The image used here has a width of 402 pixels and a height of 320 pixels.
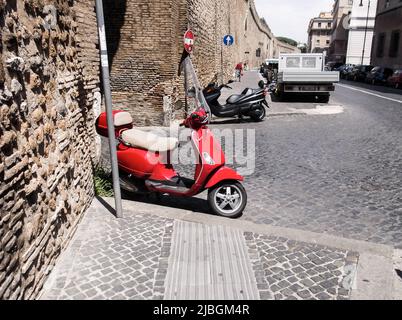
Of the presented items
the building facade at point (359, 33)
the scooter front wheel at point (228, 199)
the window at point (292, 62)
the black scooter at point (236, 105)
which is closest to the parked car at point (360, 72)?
the window at point (292, 62)

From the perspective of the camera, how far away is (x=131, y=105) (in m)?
10.9

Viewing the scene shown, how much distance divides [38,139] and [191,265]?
171 cm

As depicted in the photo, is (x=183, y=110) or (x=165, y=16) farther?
(x=183, y=110)

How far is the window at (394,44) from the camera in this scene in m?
37.2

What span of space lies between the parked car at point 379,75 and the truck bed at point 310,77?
1634 centimetres

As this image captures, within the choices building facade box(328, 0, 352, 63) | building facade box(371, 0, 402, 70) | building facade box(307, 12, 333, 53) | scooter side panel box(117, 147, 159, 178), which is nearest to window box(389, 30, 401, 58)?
building facade box(371, 0, 402, 70)

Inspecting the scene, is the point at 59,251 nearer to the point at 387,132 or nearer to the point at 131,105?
the point at 131,105

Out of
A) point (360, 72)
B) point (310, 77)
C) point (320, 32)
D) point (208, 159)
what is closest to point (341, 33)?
point (360, 72)

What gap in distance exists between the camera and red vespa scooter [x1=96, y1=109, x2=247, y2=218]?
4707mm

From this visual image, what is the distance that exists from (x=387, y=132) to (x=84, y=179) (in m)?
8.22

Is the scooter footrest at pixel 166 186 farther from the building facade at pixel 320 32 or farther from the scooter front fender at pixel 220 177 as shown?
the building facade at pixel 320 32

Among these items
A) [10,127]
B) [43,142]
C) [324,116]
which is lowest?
[324,116]

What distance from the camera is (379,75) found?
1171 inches
